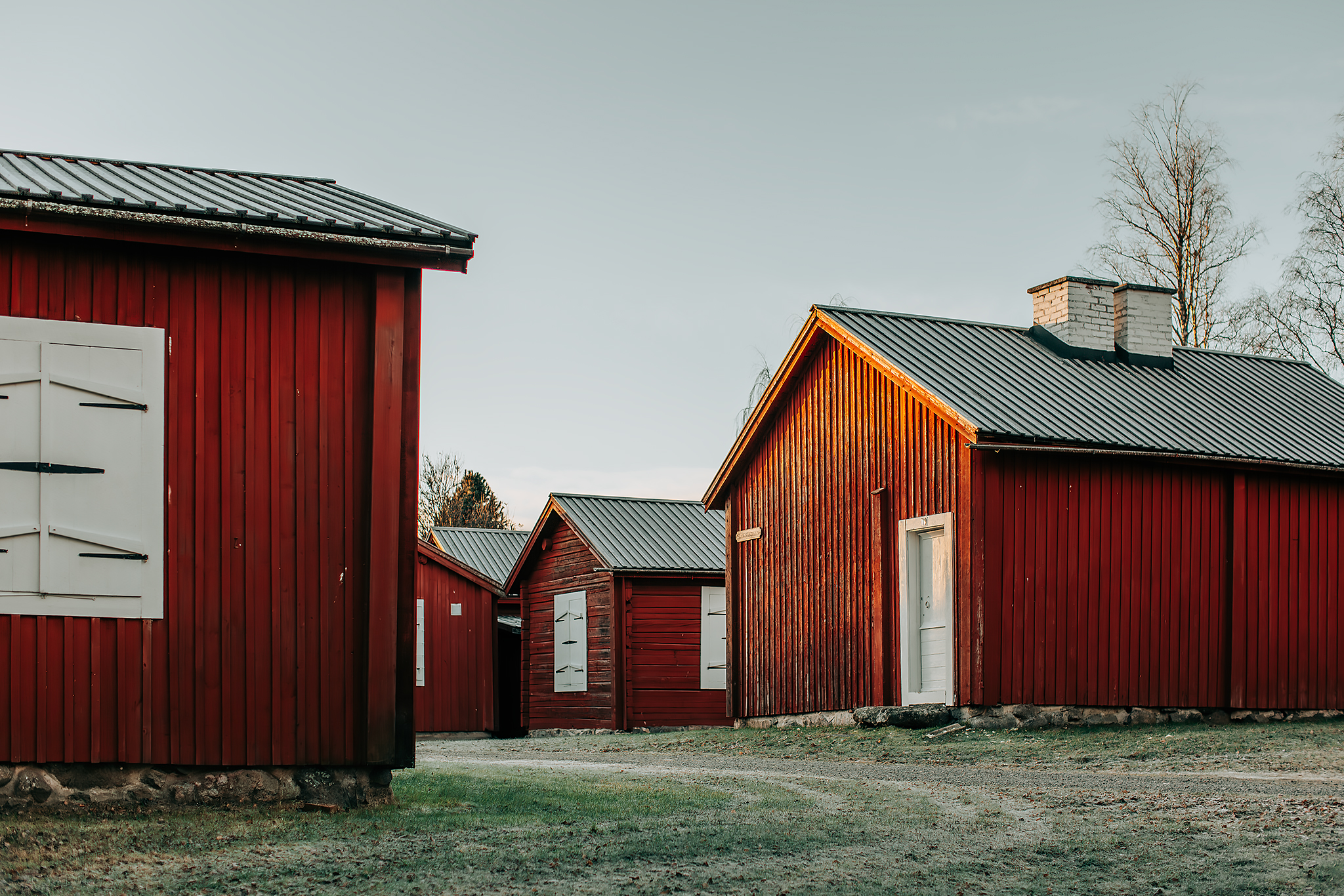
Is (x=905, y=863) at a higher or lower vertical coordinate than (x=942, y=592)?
lower

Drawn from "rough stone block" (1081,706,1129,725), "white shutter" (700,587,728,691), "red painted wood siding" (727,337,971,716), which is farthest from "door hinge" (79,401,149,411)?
"white shutter" (700,587,728,691)

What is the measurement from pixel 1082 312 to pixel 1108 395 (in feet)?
6.39

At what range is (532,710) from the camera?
2783 cm

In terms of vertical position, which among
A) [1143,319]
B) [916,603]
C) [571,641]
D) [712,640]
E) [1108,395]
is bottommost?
[571,641]

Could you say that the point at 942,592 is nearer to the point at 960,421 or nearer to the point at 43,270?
the point at 960,421

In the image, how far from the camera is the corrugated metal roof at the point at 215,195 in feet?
28.9

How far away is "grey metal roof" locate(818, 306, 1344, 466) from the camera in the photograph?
16.6 meters

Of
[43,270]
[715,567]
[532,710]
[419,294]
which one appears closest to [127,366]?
[43,270]

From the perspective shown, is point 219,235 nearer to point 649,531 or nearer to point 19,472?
point 19,472

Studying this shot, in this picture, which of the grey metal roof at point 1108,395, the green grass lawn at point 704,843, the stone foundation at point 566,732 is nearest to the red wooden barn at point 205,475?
the green grass lawn at point 704,843

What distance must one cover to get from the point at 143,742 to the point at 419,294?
346cm

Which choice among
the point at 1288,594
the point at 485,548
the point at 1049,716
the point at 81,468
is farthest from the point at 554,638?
the point at 81,468

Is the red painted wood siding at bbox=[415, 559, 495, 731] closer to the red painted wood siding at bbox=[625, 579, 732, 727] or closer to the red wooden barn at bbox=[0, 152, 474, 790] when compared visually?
the red painted wood siding at bbox=[625, 579, 732, 727]

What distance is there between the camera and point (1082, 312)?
19703 millimetres
